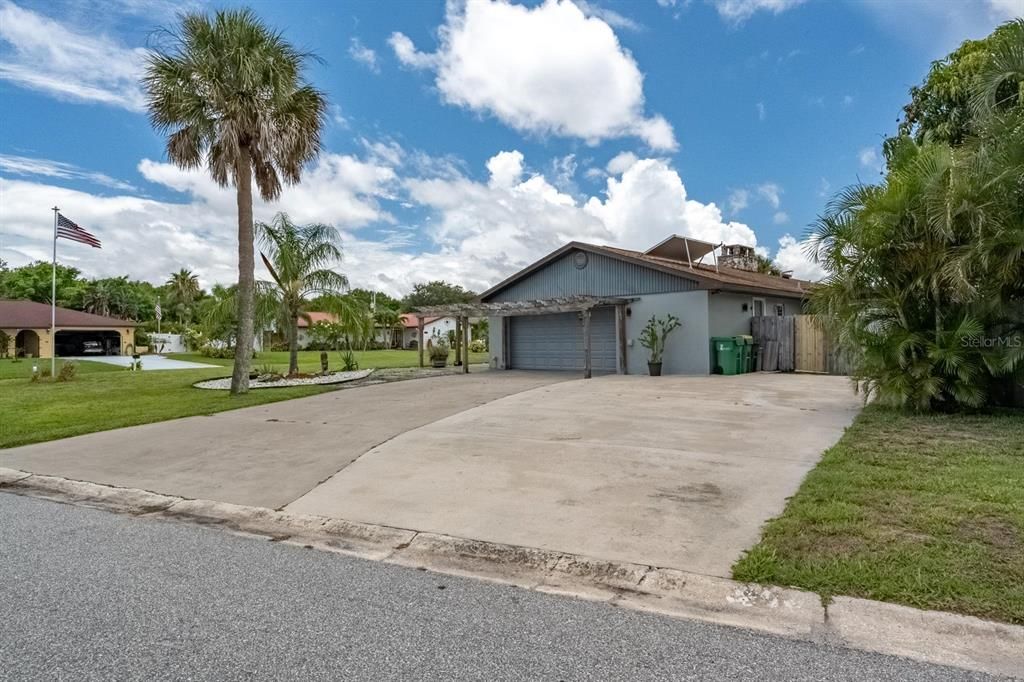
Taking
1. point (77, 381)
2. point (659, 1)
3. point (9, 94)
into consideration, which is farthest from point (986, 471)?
point (77, 381)

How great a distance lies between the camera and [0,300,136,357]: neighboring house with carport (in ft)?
125

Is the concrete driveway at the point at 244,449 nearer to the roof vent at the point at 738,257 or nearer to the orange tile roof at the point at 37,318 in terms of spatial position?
the roof vent at the point at 738,257

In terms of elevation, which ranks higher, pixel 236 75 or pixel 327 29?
pixel 327 29

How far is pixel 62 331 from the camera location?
41219 millimetres

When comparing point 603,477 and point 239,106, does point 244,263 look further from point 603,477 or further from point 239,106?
point 603,477

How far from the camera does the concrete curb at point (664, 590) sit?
2887 millimetres

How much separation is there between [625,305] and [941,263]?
34.6 feet

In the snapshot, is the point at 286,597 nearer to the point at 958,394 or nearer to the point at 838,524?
the point at 838,524

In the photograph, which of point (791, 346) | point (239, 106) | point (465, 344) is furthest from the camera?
point (465, 344)

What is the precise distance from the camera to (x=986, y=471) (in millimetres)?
5602

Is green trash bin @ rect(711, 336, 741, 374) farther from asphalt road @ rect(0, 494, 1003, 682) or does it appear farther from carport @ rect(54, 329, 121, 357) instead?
carport @ rect(54, 329, 121, 357)

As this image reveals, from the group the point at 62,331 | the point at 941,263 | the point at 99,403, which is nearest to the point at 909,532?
the point at 941,263

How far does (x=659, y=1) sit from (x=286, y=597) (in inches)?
557

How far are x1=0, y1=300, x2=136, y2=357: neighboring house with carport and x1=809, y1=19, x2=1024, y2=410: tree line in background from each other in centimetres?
4335
